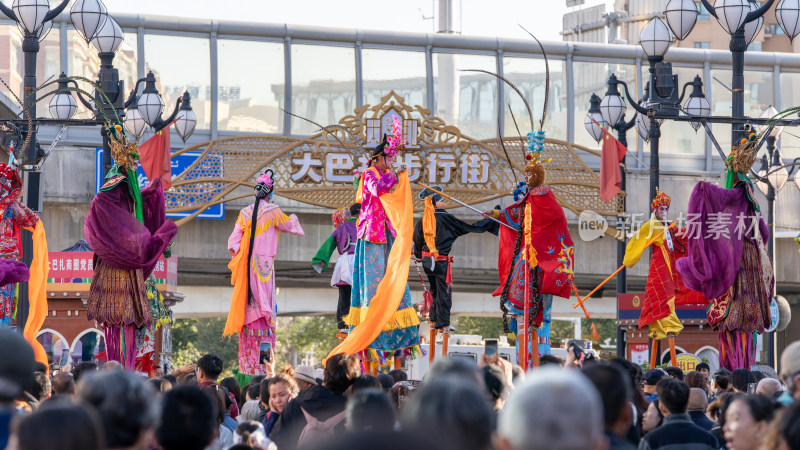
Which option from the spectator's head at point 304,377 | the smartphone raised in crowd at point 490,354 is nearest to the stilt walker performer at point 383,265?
the spectator's head at point 304,377

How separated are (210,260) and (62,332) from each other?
7983 mm

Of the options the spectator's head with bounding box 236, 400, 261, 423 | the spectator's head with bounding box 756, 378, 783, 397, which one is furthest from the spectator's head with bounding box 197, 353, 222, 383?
the spectator's head with bounding box 756, 378, 783, 397

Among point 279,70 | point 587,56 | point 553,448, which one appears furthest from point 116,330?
point 587,56

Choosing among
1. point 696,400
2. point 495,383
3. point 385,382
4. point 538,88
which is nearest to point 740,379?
point 696,400

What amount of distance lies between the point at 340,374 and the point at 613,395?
7.86 feet

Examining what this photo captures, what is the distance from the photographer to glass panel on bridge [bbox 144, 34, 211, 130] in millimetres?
22969

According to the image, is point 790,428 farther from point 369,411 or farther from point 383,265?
point 383,265

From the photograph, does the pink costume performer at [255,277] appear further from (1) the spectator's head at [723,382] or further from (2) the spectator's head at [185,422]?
(2) the spectator's head at [185,422]

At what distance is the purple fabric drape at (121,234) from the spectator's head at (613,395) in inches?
273

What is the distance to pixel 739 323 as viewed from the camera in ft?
38.9

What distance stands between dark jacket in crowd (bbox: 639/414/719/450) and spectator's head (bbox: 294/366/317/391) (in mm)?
2342

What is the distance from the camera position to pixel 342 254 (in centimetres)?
1443

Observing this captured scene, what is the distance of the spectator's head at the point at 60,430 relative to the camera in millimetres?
3309

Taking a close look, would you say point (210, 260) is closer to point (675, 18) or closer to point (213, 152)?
point (213, 152)
